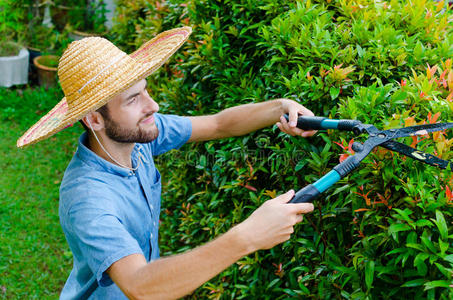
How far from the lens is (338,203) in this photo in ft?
6.33

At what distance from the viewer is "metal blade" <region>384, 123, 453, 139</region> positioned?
65.0 inches

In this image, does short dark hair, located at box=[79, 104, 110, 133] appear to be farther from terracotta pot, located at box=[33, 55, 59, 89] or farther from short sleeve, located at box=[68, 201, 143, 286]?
terracotta pot, located at box=[33, 55, 59, 89]

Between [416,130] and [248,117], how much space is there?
1000mm

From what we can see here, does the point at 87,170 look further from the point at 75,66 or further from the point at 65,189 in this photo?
the point at 75,66

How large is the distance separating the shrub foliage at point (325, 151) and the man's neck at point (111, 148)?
636mm

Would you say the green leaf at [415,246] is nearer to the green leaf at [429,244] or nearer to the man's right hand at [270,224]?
the green leaf at [429,244]

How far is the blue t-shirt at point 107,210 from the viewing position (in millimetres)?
1795

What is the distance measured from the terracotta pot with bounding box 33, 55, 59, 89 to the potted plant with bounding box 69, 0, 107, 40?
2.98 ft

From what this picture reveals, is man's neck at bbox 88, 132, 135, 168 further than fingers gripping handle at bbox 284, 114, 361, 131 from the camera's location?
Yes

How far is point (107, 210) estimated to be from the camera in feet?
6.24

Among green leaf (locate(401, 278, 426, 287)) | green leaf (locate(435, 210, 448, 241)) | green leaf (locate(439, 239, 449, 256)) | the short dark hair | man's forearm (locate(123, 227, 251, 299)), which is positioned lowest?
man's forearm (locate(123, 227, 251, 299))

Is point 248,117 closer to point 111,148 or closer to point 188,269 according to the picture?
point 111,148

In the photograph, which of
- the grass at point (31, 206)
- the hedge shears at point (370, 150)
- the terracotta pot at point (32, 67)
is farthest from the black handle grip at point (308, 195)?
the terracotta pot at point (32, 67)

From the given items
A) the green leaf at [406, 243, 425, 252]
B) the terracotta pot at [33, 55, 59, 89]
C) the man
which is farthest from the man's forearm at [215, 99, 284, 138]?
the terracotta pot at [33, 55, 59, 89]
